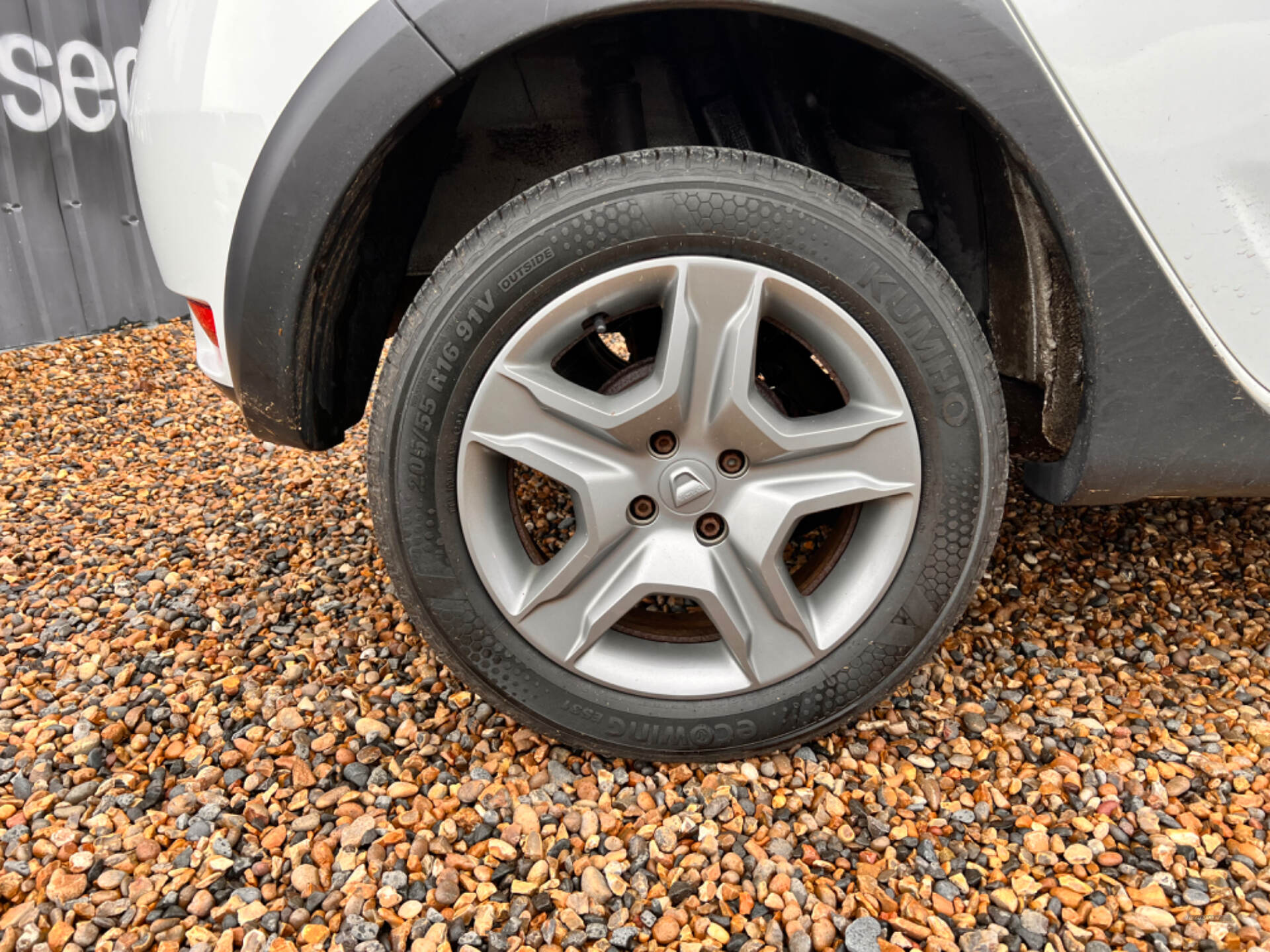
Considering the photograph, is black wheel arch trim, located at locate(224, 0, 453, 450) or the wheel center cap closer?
black wheel arch trim, located at locate(224, 0, 453, 450)

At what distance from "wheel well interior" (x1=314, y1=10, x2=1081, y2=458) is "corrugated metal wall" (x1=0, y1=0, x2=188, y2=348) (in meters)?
3.43

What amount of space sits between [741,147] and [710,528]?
84 cm

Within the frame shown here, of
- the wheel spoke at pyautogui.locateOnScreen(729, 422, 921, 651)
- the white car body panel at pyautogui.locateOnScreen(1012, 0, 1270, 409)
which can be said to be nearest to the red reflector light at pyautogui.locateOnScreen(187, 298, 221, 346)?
the wheel spoke at pyautogui.locateOnScreen(729, 422, 921, 651)

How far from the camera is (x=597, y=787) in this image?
156 centimetres

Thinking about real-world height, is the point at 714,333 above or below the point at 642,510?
above

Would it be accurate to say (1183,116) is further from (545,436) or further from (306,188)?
(306,188)

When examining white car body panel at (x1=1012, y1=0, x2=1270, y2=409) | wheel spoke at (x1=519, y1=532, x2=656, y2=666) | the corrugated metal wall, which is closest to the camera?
white car body panel at (x1=1012, y1=0, x2=1270, y2=409)

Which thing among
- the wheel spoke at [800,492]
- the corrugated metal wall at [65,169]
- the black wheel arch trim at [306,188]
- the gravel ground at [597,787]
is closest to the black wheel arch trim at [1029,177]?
the black wheel arch trim at [306,188]

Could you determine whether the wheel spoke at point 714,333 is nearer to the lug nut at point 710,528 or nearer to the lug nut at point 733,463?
the lug nut at point 733,463

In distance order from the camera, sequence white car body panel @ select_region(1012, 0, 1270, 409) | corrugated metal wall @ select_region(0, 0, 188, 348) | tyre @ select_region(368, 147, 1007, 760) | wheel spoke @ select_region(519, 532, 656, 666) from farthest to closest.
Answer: corrugated metal wall @ select_region(0, 0, 188, 348), wheel spoke @ select_region(519, 532, 656, 666), tyre @ select_region(368, 147, 1007, 760), white car body panel @ select_region(1012, 0, 1270, 409)

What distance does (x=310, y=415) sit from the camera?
1.59 meters

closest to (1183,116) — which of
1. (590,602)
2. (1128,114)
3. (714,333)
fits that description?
(1128,114)

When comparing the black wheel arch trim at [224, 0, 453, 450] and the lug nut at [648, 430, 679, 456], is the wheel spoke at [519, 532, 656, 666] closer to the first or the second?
the lug nut at [648, 430, 679, 456]

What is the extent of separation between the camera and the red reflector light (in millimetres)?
1567
